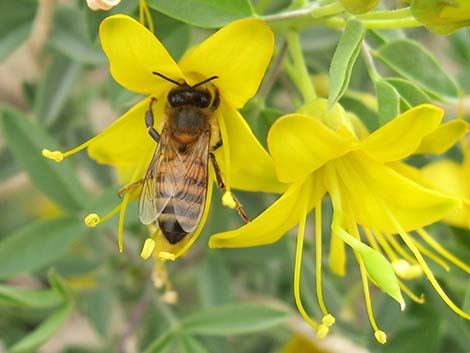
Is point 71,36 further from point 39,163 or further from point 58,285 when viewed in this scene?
point 58,285

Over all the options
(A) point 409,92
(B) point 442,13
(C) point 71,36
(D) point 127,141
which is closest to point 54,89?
(C) point 71,36

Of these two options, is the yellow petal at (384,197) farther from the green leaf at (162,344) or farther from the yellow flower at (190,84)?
the green leaf at (162,344)

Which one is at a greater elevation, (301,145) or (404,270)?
(301,145)

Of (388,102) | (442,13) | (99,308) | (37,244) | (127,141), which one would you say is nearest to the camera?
(442,13)

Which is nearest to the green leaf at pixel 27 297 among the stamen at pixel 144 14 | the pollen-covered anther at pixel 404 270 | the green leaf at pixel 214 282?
the green leaf at pixel 214 282

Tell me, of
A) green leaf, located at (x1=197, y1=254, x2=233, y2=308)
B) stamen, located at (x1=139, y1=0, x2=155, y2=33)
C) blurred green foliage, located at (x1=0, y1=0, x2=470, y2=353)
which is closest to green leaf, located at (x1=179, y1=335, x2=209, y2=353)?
blurred green foliage, located at (x1=0, y1=0, x2=470, y2=353)

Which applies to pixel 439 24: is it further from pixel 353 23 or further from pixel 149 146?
pixel 149 146

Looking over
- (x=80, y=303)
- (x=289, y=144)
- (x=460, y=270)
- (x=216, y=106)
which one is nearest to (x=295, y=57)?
(x=216, y=106)
